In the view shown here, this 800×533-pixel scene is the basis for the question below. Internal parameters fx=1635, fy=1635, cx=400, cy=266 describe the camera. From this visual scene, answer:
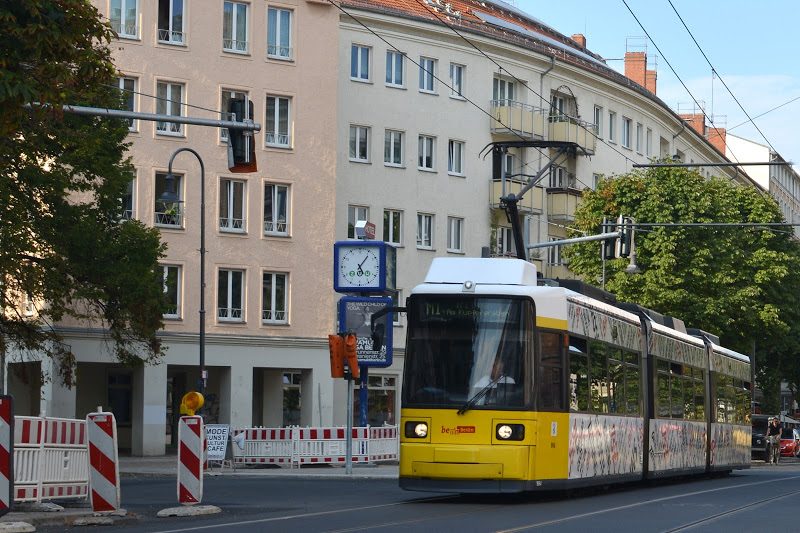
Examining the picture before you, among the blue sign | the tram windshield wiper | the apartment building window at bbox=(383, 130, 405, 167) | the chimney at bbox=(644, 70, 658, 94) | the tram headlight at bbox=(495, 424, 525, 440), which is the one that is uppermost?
the chimney at bbox=(644, 70, 658, 94)

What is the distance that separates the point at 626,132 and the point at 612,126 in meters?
2.39

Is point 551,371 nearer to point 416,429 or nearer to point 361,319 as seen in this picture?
point 416,429

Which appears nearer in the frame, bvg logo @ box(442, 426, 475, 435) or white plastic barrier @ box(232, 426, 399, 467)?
bvg logo @ box(442, 426, 475, 435)

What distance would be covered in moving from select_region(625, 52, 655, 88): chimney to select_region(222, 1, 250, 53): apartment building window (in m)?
38.5

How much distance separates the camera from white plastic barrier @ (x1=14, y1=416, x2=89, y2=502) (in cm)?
2072

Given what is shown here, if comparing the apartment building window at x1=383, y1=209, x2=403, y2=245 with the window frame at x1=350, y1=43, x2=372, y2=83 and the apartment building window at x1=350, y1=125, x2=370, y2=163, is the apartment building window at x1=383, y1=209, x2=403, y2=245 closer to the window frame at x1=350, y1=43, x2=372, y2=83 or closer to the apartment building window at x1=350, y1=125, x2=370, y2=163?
the apartment building window at x1=350, y1=125, x2=370, y2=163

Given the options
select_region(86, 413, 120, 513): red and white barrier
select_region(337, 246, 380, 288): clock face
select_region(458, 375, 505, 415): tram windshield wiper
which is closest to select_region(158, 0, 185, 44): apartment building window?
select_region(337, 246, 380, 288): clock face

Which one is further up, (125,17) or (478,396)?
(125,17)

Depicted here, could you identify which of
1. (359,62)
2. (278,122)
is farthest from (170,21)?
(359,62)

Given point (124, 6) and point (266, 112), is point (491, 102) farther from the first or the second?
point (124, 6)

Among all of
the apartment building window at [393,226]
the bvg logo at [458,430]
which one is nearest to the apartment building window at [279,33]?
the apartment building window at [393,226]

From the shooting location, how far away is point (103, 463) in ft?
63.1

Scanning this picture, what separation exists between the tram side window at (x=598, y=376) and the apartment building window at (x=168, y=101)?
32866 millimetres

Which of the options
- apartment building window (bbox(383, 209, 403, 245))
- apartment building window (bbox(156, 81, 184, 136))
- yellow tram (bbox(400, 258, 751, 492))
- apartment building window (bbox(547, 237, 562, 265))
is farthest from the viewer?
apartment building window (bbox(547, 237, 562, 265))
